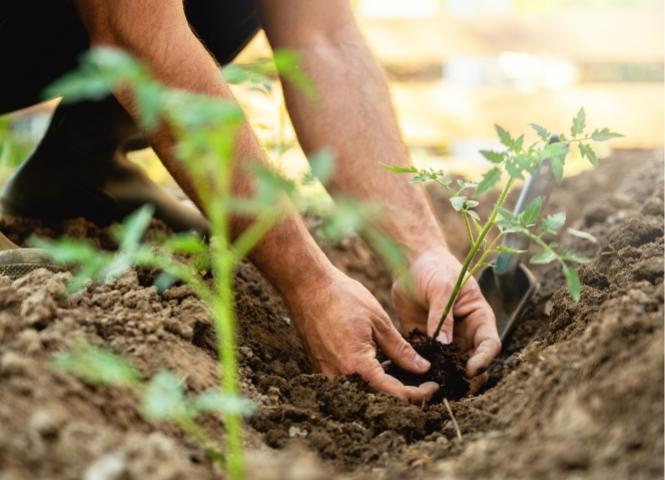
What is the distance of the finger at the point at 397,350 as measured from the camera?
5.54 ft

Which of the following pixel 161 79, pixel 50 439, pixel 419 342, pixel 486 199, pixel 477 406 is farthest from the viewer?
pixel 486 199

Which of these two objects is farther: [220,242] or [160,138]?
[160,138]

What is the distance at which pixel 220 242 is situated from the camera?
102cm

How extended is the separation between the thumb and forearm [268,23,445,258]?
0.19m

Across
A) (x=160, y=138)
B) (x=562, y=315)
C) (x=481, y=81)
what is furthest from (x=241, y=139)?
(x=481, y=81)

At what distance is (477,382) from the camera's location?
1705 millimetres

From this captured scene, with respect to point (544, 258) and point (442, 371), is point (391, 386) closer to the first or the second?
point (442, 371)

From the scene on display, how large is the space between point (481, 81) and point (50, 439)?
5.40 m

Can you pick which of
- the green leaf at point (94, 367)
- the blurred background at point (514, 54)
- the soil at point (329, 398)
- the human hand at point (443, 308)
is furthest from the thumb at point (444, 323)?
the blurred background at point (514, 54)

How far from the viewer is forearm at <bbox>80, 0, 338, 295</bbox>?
1.59m

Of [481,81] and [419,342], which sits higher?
[419,342]

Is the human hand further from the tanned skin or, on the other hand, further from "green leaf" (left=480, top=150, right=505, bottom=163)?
"green leaf" (left=480, top=150, right=505, bottom=163)

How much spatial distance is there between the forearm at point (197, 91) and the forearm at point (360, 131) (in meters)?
0.40

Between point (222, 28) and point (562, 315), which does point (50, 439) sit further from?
point (222, 28)
